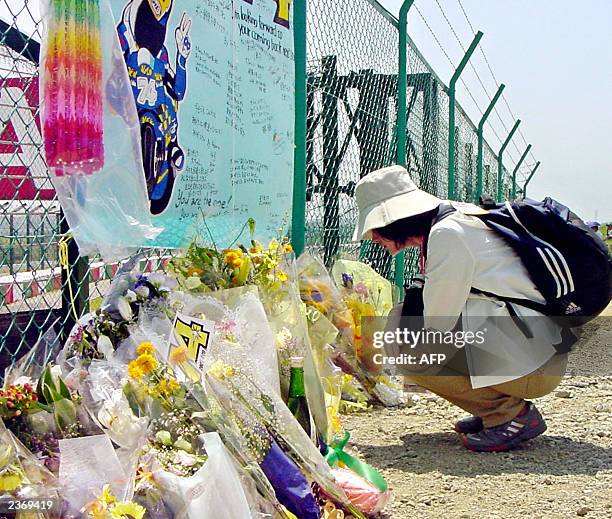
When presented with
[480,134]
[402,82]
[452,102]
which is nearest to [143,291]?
[402,82]

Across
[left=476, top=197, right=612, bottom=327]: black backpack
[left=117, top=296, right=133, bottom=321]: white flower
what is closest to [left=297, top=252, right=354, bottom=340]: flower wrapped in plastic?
[left=476, top=197, right=612, bottom=327]: black backpack

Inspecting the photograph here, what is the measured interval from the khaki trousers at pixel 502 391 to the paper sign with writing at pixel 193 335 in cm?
170

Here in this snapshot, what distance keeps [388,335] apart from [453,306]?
0.83 meters

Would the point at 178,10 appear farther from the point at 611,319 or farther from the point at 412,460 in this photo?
the point at 611,319

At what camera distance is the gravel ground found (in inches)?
122

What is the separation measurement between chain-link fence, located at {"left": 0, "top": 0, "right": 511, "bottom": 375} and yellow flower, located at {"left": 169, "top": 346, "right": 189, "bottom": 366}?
40cm

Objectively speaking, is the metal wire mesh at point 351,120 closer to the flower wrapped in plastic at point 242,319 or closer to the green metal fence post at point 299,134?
the green metal fence post at point 299,134

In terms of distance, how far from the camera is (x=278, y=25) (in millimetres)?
3924

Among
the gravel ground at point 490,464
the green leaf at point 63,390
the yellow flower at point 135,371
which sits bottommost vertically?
the gravel ground at point 490,464

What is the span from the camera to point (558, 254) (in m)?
3.59

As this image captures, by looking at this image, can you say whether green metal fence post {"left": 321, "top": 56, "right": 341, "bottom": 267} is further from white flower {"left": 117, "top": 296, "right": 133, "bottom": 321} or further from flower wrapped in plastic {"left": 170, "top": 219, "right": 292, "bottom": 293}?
white flower {"left": 117, "top": 296, "right": 133, "bottom": 321}

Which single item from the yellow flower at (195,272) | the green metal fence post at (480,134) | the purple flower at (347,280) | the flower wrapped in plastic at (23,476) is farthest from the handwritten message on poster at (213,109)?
the green metal fence post at (480,134)

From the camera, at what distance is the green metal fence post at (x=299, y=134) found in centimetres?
416

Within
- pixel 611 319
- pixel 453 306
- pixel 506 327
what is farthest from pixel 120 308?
pixel 611 319
